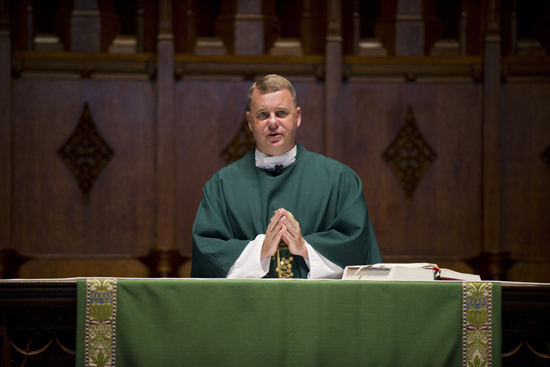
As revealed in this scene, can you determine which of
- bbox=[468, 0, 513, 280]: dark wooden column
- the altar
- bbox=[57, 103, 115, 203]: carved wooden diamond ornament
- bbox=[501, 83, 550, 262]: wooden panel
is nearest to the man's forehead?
the altar

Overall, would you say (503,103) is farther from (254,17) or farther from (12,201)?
(12,201)

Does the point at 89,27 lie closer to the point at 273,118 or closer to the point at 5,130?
the point at 5,130

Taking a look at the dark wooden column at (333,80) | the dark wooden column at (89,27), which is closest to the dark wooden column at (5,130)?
the dark wooden column at (89,27)

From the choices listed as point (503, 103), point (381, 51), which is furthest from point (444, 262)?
point (381, 51)

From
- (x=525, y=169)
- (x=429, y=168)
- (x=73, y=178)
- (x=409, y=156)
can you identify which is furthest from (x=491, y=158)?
(x=73, y=178)

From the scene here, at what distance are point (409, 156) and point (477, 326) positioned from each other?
3447 millimetres

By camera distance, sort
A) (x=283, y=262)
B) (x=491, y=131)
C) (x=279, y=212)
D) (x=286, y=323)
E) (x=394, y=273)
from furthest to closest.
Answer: (x=491, y=131) → (x=283, y=262) → (x=279, y=212) → (x=394, y=273) → (x=286, y=323)

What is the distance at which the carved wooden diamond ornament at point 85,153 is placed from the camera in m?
5.17

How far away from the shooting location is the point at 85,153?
17.1 feet

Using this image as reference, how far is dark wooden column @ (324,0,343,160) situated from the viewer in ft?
17.0

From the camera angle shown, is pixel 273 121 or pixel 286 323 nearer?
pixel 286 323

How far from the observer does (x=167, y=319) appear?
1935 mm

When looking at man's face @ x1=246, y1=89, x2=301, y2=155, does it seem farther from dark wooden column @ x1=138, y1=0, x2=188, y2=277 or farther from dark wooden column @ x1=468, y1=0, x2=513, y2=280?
dark wooden column @ x1=468, y1=0, x2=513, y2=280

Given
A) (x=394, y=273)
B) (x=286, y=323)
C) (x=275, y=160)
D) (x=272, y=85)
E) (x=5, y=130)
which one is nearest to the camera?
(x=286, y=323)
